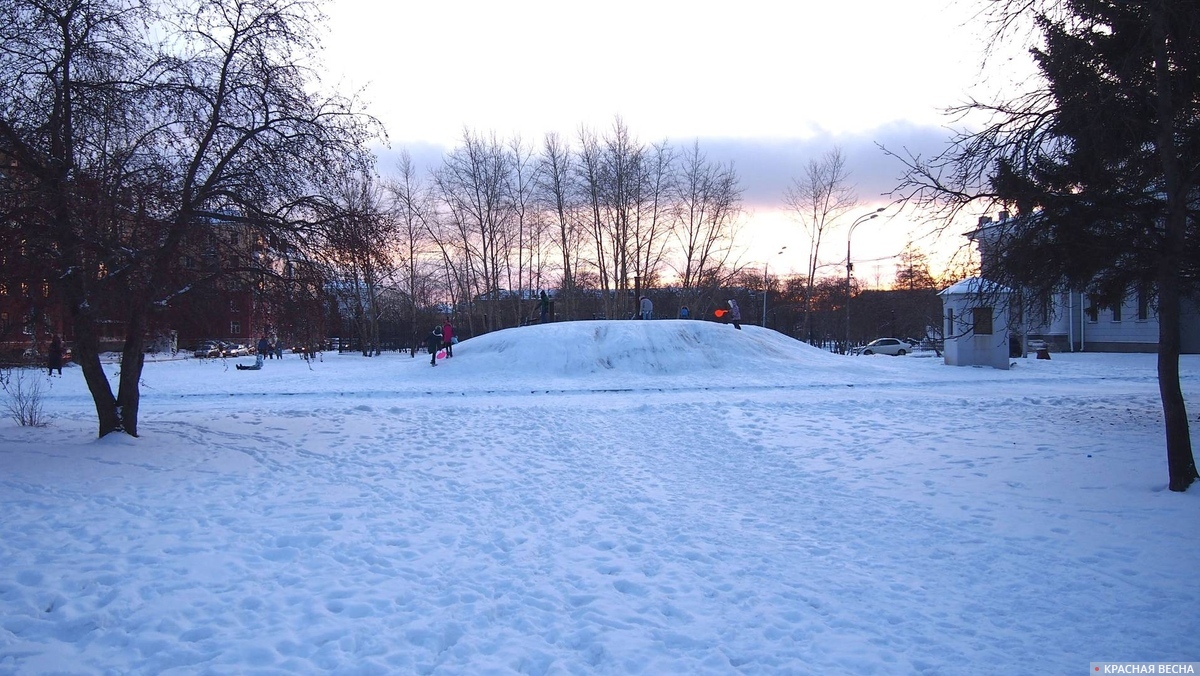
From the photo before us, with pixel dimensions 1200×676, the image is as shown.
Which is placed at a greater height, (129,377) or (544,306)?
(544,306)

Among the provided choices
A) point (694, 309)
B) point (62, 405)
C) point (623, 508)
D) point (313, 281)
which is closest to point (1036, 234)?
point (623, 508)

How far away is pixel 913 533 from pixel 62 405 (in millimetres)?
20886

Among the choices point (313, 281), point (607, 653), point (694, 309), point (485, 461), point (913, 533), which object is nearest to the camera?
point (607, 653)

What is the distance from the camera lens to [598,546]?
251 inches

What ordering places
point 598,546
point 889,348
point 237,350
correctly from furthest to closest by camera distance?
point 237,350 < point 889,348 < point 598,546

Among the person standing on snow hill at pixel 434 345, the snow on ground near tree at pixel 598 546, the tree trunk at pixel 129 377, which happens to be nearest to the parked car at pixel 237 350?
the person standing on snow hill at pixel 434 345

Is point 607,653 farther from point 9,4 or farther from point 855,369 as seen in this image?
point 855,369

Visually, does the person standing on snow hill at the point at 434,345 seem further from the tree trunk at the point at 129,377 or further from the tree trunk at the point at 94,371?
the tree trunk at the point at 94,371

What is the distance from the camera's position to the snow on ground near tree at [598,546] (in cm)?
425

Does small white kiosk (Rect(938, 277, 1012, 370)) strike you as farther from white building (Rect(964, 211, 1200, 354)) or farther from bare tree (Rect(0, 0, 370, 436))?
bare tree (Rect(0, 0, 370, 436))

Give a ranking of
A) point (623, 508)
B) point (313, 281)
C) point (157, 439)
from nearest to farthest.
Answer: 1. point (623, 508)
2. point (157, 439)
3. point (313, 281)

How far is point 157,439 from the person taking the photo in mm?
10836

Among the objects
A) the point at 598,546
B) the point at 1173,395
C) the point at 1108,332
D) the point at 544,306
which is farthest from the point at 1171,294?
the point at 1108,332

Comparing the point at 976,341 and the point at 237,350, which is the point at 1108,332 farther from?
the point at 237,350
